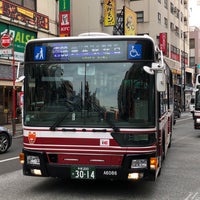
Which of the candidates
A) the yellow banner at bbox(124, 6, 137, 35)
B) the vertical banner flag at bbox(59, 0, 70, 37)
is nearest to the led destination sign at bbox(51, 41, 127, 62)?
the vertical banner flag at bbox(59, 0, 70, 37)

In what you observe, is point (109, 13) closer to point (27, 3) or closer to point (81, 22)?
point (81, 22)

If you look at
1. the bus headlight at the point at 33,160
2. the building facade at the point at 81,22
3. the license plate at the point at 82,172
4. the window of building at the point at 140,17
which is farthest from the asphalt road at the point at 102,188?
the window of building at the point at 140,17

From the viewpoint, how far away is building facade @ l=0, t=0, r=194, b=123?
2452 cm

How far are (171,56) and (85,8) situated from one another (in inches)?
962

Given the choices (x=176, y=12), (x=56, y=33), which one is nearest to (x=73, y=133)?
(x=56, y=33)

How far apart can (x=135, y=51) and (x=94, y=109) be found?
122cm

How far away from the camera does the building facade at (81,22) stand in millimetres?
24516

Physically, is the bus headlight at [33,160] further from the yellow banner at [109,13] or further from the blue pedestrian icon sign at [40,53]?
the yellow banner at [109,13]

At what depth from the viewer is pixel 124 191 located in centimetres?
727

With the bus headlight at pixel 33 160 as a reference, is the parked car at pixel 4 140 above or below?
A: below

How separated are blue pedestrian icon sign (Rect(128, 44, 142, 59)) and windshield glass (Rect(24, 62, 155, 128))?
12 cm

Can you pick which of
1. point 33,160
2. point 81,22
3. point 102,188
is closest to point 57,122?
point 33,160

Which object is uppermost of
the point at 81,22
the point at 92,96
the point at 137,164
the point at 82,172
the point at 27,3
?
the point at 81,22

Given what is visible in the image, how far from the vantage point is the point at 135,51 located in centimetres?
670
